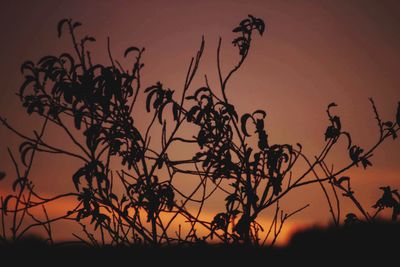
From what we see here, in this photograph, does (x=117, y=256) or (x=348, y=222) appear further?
(x=348, y=222)

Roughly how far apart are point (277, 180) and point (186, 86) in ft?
4.34

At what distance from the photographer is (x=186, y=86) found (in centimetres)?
396

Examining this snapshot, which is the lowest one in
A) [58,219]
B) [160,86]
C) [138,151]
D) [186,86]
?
[58,219]

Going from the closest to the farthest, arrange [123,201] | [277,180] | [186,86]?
[186,86] → [277,180] → [123,201]

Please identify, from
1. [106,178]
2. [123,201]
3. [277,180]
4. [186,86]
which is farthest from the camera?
[123,201]

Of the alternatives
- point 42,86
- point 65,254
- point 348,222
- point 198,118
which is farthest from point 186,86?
point 348,222

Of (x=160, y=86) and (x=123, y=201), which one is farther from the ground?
(x=160, y=86)

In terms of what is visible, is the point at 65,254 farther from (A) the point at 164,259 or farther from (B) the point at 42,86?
(B) the point at 42,86

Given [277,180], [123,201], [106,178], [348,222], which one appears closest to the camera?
[106,178]

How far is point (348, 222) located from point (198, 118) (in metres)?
2.38

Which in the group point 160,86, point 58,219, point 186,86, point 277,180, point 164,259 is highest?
point 160,86

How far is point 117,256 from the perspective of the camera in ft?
14.5

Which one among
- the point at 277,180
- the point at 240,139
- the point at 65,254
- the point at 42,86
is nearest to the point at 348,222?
the point at 277,180

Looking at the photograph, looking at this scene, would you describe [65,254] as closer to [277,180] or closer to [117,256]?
[117,256]
